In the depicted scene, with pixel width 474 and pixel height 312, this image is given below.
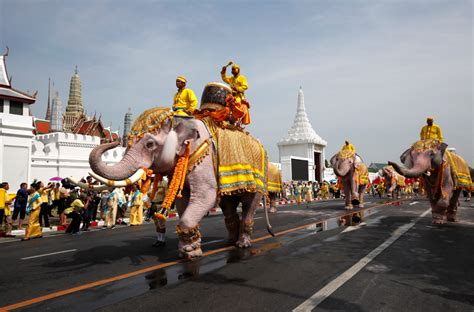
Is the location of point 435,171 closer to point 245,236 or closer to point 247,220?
point 247,220

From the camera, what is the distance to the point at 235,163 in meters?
6.41

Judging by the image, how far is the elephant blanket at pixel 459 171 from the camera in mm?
10797

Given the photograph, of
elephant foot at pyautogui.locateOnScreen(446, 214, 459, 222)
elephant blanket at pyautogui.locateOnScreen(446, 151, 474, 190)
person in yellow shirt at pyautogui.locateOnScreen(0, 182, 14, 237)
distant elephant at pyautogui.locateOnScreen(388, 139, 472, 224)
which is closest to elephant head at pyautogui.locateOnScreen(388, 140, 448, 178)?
distant elephant at pyautogui.locateOnScreen(388, 139, 472, 224)

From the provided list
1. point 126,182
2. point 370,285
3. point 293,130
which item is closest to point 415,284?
point 370,285

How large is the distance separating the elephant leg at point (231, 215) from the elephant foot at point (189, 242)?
5.69 feet

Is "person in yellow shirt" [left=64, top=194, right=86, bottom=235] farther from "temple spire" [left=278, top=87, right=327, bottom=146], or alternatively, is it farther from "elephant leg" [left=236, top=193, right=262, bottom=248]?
"temple spire" [left=278, top=87, right=327, bottom=146]

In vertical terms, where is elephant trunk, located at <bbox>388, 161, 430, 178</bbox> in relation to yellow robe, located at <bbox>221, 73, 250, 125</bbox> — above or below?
below

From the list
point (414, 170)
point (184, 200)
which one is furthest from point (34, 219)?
point (414, 170)

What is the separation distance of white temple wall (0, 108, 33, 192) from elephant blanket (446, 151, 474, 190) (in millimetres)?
22392

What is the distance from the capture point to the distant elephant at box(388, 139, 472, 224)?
10391 millimetres

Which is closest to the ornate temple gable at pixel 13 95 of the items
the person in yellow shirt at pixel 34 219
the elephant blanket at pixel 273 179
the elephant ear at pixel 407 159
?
the person in yellow shirt at pixel 34 219

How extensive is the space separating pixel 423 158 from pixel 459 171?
1558mm

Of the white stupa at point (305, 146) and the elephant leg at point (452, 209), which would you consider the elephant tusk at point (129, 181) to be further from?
the white stupa at point (305, 146)

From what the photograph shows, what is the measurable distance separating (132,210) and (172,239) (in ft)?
18.9
